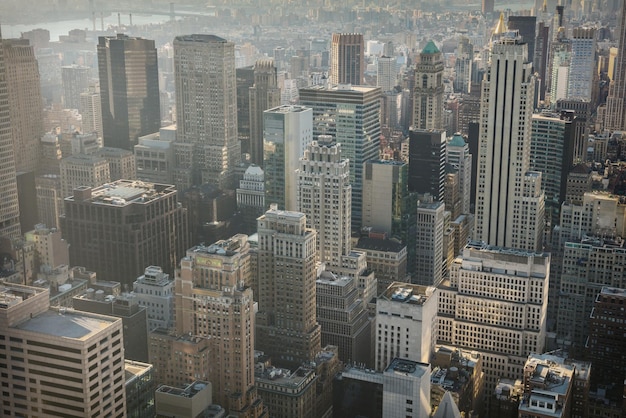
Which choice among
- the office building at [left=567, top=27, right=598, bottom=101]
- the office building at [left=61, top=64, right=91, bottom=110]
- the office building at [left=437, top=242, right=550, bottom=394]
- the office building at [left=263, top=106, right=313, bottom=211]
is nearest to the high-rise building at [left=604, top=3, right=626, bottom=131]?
the office building at [left=567, top=27, right=598, bottom=101]

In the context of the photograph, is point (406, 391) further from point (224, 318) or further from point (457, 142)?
point (457, 142)

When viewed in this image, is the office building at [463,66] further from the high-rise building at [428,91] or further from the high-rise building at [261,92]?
the high-rise building at [261,92]

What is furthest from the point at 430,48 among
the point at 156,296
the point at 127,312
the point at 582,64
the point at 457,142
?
the point at 127,312

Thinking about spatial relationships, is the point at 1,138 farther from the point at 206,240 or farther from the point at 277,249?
the point at 277,249

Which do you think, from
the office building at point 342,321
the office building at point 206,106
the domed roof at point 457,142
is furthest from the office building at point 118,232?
the domed roof at point 457,142

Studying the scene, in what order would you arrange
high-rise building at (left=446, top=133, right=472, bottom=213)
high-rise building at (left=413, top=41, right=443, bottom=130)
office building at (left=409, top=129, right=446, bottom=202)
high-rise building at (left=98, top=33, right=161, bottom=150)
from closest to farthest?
office building at (left=409, top=129, right=446, bottom=202), high-rise building at (left=446, top=133, right=472, bottom=213), high-rise building at (left=98, top=33, right=161, bottom=150), high-rise building at (left=413, top=41, right=443, bottom=130)

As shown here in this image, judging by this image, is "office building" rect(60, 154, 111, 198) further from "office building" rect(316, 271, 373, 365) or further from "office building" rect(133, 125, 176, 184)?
"office building" rect(316, 271, 373, 365)

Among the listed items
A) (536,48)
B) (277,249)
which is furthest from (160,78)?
(536,48)
